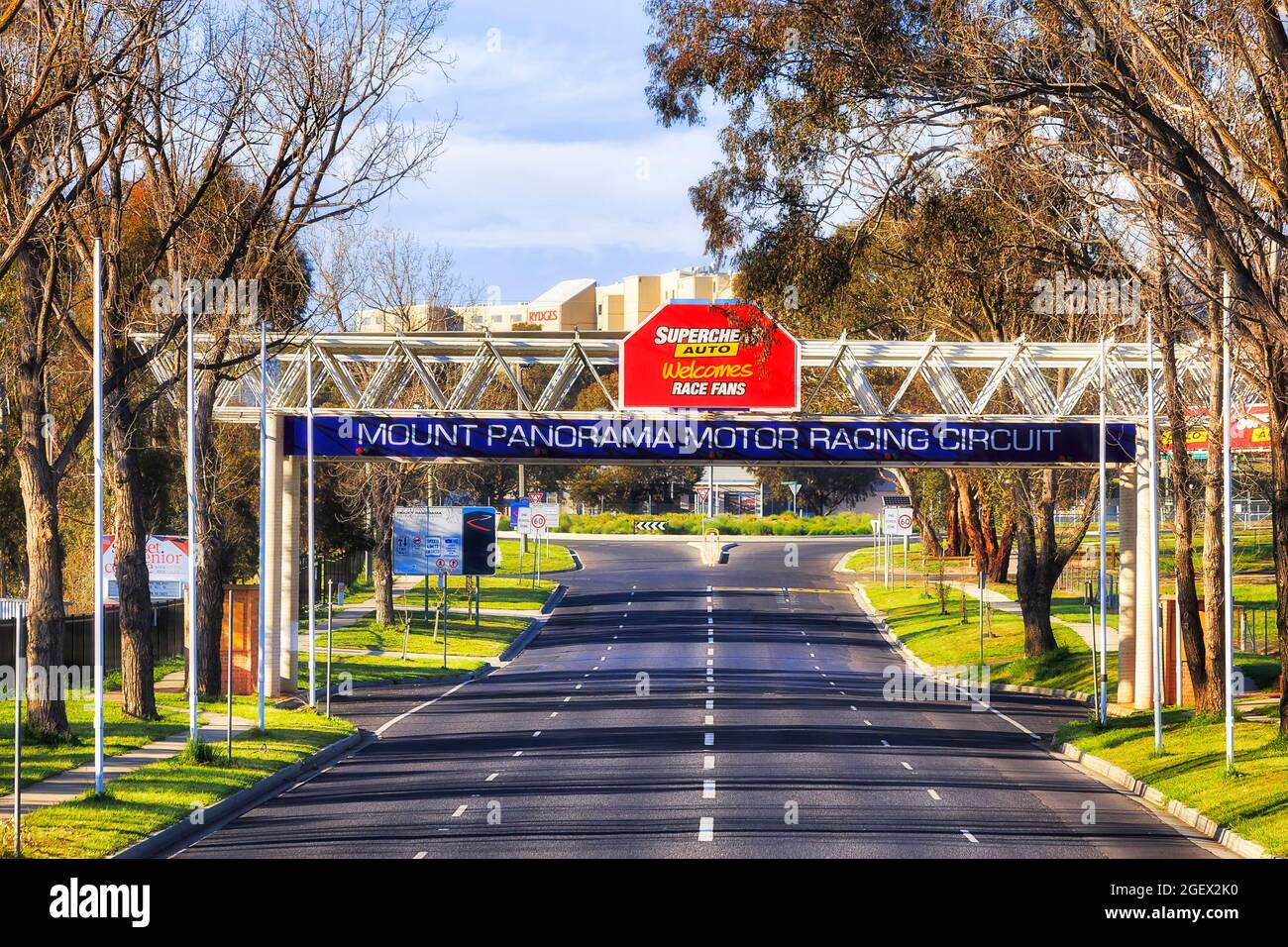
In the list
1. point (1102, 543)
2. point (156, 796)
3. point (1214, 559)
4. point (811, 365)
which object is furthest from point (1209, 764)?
point (156, 796)

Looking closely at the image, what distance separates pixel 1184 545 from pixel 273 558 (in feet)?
63.6

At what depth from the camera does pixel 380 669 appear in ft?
140

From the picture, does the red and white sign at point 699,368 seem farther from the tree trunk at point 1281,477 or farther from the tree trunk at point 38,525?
the tree trunk at point 38,525

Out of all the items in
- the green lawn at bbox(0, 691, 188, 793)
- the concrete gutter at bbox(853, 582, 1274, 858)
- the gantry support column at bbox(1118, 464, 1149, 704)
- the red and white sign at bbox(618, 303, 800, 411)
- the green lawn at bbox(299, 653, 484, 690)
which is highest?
the red and white sign at bbox(618, 303, 800, 411)

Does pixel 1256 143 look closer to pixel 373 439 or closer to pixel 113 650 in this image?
pixel 373 439

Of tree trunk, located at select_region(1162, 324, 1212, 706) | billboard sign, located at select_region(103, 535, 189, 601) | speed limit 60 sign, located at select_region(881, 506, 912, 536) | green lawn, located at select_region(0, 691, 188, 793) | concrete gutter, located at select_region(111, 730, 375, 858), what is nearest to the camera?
concrete gutter, located at select_region(111, 730, 375, 858)

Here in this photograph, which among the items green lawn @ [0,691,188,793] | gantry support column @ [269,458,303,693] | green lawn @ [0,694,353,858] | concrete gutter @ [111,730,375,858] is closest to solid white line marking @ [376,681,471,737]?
green lawn @ [0,694,353,858]

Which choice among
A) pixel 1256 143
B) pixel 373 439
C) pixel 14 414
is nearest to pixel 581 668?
pixel 373 439

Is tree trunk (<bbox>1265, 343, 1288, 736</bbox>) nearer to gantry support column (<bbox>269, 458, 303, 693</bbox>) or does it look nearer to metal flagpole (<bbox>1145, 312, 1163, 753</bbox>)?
metal flagpole (<bbox>1145, 312, 1163, 753</bbox>)

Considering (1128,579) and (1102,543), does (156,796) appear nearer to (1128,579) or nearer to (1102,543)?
(1102,543)

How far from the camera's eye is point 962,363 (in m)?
35.4

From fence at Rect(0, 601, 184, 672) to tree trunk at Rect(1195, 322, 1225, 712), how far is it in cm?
2153

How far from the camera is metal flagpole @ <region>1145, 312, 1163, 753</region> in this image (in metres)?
25.5

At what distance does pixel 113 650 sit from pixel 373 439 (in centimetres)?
1087
